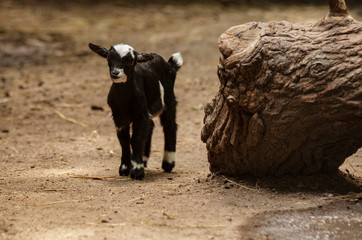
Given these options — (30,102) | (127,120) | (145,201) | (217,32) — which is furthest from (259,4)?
(145,201)

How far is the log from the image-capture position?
4211 millimetres

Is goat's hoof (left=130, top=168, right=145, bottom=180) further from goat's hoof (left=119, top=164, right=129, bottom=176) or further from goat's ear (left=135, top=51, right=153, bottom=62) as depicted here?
goat's ear (left=135, top=51, right=153, bottom=62)

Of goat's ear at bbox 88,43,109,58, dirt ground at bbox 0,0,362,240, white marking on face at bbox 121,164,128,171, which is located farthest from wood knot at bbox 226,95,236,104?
white marking on face at bbox 121,164,128,171

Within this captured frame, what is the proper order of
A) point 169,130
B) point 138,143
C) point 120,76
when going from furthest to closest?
1. point 169,130
2. point 138,143
3. point 120,76

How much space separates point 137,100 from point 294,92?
1.84 metres

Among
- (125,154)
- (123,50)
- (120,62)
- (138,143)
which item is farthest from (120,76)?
(125,154)

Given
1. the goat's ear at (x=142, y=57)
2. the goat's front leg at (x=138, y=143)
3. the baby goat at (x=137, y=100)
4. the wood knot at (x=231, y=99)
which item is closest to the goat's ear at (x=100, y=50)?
the baby goat at (x=137, y=100)

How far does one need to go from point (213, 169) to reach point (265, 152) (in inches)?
27.4

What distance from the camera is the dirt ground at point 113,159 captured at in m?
3.89

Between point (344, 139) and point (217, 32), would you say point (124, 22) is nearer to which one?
point (217, 32)

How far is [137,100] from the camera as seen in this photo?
219 inches

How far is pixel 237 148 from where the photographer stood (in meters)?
4.80

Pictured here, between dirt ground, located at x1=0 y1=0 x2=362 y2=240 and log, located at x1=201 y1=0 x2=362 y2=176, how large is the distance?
318 mm

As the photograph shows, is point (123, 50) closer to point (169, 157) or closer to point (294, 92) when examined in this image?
point (169, 157)
